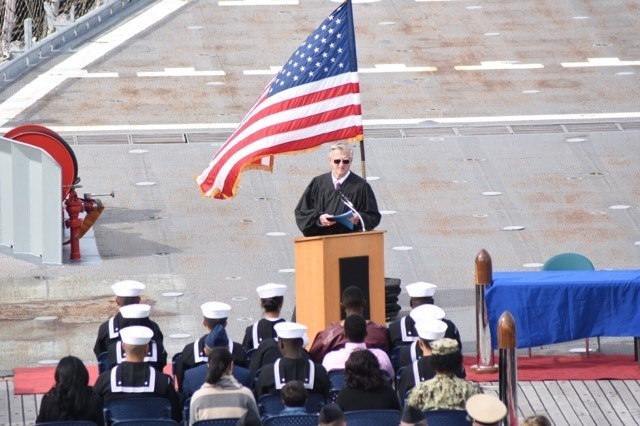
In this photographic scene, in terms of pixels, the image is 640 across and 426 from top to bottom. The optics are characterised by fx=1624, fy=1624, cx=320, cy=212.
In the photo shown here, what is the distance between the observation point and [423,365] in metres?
10.0

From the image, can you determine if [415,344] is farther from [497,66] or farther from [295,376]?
[497,66]

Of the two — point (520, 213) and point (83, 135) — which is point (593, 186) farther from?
point (83, 135)

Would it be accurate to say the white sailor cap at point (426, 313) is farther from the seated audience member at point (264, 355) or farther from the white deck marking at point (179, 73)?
the white deck marking at point (179, 73)

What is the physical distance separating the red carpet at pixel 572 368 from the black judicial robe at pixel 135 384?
327 cm

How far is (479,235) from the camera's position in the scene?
54.3ft

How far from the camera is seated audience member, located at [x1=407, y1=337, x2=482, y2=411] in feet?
30.8

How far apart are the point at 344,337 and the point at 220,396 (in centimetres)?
158

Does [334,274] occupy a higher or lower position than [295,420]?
higher

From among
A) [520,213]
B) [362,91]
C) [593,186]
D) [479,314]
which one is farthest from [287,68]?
[362,91]

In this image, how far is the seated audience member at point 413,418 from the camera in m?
8.31

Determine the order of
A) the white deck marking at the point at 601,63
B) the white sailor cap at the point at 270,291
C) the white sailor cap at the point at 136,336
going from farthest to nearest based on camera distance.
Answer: the white deck marking at the point at 601,63, the white sailor cap at the point at 270,291, the white sailor cap at the point at 136,336

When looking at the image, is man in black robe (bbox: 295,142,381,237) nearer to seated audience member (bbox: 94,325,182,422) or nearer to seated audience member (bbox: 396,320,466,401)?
seated audience member (bbox: 396,320,466,401)

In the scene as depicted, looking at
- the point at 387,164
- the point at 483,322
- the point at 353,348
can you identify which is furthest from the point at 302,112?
the point at 387,164

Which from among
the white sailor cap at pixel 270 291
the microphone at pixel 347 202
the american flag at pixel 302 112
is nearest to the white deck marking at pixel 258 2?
the american flag at pixel 302 112
